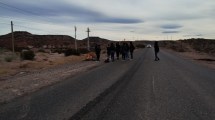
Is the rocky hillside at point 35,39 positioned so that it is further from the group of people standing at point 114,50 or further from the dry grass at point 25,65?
the group of people standing at point 114,50

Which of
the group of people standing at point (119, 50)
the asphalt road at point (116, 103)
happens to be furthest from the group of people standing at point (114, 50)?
the asphalt road at point (116, 103)

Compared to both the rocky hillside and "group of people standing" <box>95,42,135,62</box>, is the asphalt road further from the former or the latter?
the rocky hillside

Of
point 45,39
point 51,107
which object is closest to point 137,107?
point 51,107

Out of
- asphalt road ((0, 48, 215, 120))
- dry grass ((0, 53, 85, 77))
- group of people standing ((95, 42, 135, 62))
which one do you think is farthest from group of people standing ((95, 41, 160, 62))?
asphalt road ((0, 48, 215, 120))

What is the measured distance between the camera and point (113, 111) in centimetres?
989

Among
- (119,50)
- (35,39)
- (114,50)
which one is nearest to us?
(114,50)

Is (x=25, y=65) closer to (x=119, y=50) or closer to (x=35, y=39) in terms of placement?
(x=119, y=50)

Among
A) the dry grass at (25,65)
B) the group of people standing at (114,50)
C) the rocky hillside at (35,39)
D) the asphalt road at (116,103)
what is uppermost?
the rocky hillside at (35,39)

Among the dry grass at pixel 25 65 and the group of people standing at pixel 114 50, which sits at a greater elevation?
the group of people standing at pixel 114 50

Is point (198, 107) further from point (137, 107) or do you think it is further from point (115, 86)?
point (115, 86)

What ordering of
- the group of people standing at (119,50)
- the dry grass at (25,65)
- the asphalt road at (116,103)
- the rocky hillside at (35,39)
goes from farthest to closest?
the rocky hillside at (35,39)
the group of people standing at (119,50)
the dry grass at (25,65)
the asphalt road at (116,103)

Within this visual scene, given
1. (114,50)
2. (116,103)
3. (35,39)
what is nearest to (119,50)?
(114,50)

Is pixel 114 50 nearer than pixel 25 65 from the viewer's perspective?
No

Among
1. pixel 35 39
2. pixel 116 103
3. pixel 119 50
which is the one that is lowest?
pixel 116 103
